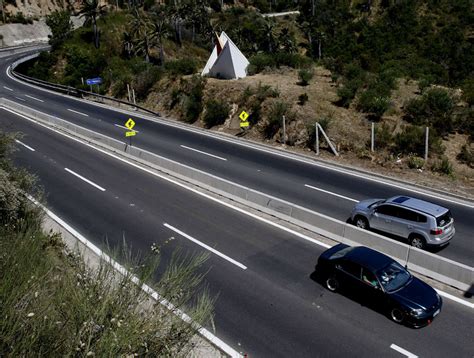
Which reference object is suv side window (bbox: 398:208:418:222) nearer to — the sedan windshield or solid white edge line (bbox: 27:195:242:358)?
the sedan windshield

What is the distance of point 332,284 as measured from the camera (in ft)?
43.7

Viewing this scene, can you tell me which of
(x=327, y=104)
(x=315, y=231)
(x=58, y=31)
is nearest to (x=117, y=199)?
(x=315, y=231)

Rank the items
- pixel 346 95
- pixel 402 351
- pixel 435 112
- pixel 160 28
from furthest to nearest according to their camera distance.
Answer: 1. pixel 160 28
2. pixel 346 95
3. pixel 435 112
4. pixel 402 351

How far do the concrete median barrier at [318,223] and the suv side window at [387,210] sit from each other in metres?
1.52

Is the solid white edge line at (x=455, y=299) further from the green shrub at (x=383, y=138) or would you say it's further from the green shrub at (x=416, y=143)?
the green shrub at (x=383, y=138)

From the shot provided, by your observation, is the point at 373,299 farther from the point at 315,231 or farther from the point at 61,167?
the point at 61,167

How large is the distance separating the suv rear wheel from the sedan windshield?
3448mm

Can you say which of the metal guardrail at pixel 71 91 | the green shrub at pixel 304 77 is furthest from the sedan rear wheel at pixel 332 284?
the metal guardrail at pixel 71 91

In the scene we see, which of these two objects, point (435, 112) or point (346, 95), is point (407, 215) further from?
point (346, 95)

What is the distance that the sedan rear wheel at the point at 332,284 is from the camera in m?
13.2

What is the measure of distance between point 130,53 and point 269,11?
177 feet

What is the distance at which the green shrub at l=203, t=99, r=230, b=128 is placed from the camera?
122ft

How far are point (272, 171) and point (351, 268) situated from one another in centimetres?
1251

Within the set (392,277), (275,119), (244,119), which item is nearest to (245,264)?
(392,277)
